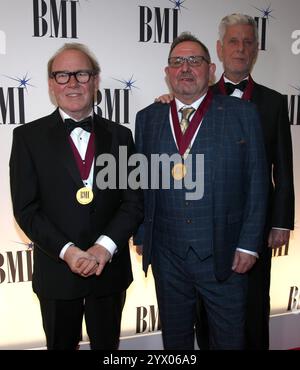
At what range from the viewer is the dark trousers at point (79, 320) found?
185cm

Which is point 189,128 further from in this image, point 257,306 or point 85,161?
point 257,306

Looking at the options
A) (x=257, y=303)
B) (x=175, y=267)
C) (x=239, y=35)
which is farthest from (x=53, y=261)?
(x=239, y=35)

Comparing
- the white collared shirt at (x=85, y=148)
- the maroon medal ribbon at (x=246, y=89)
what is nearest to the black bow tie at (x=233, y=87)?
the maroon medal ribbon at (x=246, y=89)

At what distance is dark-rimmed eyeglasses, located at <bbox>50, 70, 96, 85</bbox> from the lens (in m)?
1.80

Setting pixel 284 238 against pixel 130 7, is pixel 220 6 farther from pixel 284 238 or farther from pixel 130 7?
pixel 284 238

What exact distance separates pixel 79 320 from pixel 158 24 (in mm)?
1849

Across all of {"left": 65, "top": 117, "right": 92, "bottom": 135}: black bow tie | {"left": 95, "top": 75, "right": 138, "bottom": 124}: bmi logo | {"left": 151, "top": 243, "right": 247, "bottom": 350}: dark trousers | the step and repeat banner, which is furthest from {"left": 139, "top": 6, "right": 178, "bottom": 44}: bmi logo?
{"left": 151, "top": 243, "right": 247, "bottom": 350}: dark trousers

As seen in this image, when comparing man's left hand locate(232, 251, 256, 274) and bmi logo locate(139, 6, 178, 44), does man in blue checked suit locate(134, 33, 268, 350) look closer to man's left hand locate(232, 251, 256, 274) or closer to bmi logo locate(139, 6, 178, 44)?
man's left hand locate(232, 251, 256, 274)

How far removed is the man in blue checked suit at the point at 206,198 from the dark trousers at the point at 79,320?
29 centimetres

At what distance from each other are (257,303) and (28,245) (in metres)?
1.48

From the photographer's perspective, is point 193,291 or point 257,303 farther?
point 257,303

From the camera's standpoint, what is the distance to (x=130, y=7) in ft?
8.21

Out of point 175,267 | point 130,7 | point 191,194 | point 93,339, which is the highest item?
point 130,7

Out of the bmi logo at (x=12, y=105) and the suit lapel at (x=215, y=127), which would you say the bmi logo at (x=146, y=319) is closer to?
the suit lapel at (x=215, y=127)
